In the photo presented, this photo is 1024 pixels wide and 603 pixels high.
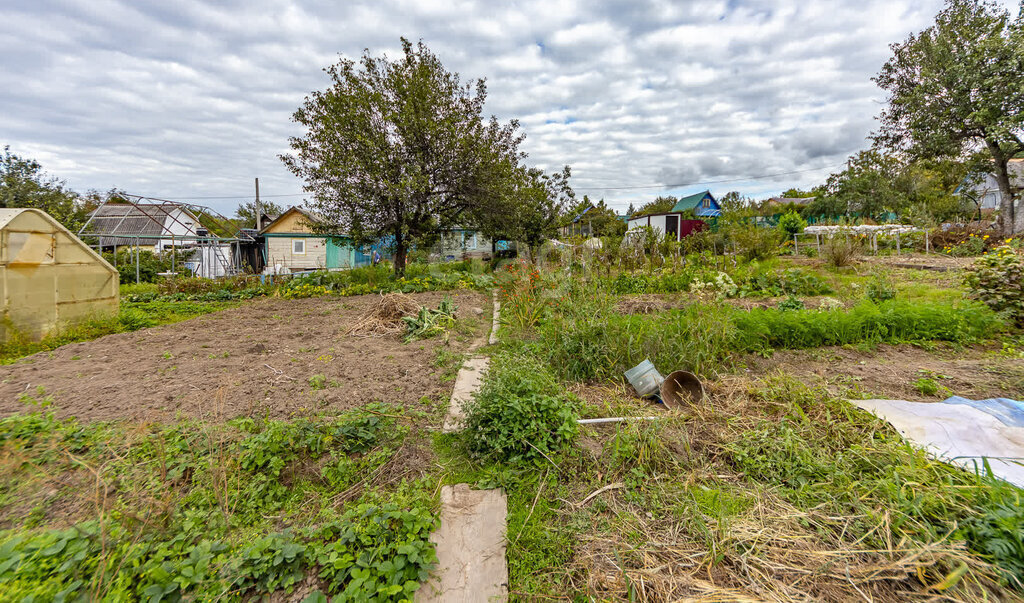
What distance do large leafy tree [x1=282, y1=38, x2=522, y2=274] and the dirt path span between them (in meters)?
4.47

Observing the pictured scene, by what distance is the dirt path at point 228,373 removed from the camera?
2.97 m

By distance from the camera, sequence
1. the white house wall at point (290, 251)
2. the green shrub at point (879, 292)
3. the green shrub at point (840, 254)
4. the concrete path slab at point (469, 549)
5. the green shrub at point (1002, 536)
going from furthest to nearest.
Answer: the white house wall at point (290, 251) < the green shrub at point (840, 254) < the green shrub at point (879, 292) < the concrete path slab at point (469, 549) < the green shrub at point (1002, 536)

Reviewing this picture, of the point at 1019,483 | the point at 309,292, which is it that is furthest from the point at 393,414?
the point at 309,292

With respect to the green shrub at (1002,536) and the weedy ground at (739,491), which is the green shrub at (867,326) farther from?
the green shrub at (1002,536)

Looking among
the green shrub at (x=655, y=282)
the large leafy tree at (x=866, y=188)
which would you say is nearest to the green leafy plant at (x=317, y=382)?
the green shrub at (x=655, y=282)

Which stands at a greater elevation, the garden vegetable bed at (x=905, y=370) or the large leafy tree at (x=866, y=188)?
the large leafy tree at (x=866, y=188)

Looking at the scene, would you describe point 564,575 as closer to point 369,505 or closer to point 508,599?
point 508,599

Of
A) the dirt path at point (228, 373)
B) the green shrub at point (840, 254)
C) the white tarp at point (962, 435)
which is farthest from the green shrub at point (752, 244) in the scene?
the white tarp at point (962, 435)

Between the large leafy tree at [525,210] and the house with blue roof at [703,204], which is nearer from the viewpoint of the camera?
the large leafy tree at [525,210]

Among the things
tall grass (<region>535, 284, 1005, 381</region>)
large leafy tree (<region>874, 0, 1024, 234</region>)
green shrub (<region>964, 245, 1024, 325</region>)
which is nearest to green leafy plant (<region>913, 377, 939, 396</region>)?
tall grass (<region>535, 284, 1005, 381</region>)

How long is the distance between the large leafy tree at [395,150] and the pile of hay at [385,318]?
3.89m

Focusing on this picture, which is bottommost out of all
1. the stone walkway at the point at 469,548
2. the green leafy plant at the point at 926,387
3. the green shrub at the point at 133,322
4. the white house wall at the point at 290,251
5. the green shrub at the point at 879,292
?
the stone walkway at the point at 469,548

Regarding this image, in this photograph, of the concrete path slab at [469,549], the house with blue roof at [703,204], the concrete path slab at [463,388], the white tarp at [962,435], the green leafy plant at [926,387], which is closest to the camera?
the concrete path slab at [469,549]

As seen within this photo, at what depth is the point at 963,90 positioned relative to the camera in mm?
13305
